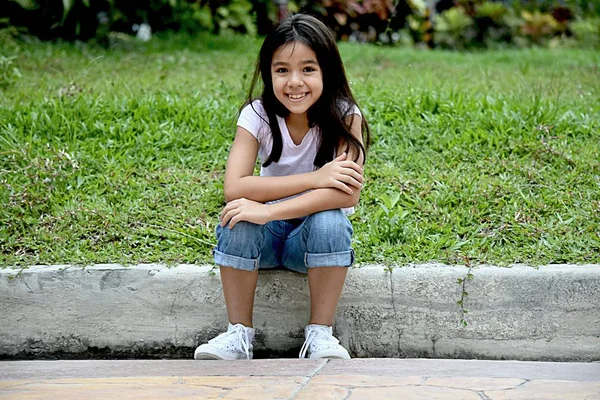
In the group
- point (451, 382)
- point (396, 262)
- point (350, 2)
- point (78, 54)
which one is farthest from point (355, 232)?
point (350, 2)

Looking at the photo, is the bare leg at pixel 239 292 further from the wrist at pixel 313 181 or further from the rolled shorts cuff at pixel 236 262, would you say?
the wrist at pixel 313 181

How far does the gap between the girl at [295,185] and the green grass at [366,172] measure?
0.40m

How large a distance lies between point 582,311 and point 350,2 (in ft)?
20.3

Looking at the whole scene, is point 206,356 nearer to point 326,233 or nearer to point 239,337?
point 239,337

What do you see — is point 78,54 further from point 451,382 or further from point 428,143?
point 451,382

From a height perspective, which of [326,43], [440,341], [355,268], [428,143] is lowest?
[440,341]

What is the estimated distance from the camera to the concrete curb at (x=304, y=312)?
326 centimetres

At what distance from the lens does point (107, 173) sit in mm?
4195

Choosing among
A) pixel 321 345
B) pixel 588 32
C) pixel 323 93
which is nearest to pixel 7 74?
pixel 323 93

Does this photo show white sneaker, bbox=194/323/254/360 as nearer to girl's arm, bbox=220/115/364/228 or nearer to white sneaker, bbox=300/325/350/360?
white sneaker, bbox=300/325/350/360

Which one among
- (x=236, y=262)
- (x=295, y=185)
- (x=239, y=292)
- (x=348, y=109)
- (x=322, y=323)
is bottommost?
(x=322, y=323)

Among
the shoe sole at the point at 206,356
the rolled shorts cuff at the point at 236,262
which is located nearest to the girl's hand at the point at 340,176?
the rolled shorts cuff at the point at 236,262

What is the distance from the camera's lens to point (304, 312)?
335 cm

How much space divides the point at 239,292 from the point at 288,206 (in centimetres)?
37
